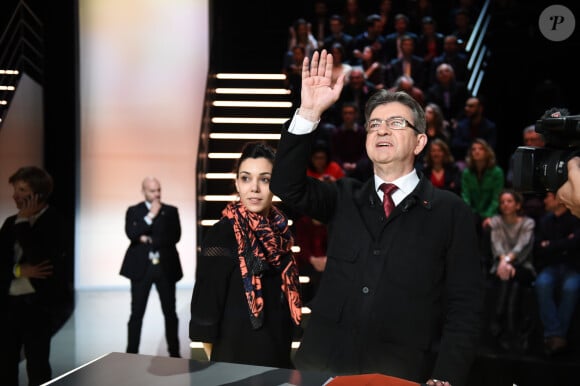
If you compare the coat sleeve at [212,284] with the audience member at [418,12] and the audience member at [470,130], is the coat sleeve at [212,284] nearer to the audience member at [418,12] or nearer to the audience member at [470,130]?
the audience member at [470,130]

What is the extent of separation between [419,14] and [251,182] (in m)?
6.96

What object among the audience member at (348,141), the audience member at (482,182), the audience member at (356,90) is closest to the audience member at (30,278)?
the audience member at (482,182)

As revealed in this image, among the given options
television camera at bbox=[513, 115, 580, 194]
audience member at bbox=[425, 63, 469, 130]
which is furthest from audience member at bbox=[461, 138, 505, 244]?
television camera at bbox=[513, 115, 580, 194]

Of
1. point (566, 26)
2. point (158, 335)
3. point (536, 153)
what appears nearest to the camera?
point (536, 153)

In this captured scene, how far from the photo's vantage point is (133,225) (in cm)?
535

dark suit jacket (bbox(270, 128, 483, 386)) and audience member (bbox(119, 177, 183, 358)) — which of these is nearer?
dark suit jacket (bbox(270, 128, 483, 386))

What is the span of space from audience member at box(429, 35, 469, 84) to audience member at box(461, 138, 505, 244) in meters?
2.11

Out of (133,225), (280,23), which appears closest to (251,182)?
(133,225)

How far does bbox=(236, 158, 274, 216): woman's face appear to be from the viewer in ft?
9.01

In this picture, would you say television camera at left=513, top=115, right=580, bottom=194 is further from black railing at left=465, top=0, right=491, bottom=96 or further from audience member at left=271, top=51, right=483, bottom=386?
black railing at left=465, top=0, right=491, bottom=96

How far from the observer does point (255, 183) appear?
2.75m

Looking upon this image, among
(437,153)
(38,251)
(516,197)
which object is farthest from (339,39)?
(38,251)

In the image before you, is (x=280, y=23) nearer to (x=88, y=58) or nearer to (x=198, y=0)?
(x=198, y=0)

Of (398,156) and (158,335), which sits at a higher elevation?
(398,156)
